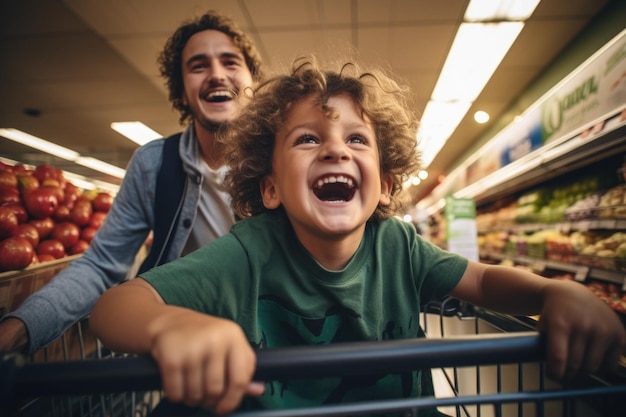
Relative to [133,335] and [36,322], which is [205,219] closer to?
[36,322]

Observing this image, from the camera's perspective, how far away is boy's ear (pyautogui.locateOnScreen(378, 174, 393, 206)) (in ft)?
4.19

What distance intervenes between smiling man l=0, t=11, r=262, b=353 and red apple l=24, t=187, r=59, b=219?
853 millimetres

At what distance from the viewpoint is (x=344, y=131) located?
1071 millimetres

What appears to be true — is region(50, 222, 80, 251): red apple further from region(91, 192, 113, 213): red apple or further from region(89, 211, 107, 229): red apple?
region(91, 192, 113, 213): red apple

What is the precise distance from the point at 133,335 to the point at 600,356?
0.80m

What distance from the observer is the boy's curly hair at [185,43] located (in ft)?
6.31

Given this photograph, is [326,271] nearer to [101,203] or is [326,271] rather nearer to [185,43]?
[185,43]

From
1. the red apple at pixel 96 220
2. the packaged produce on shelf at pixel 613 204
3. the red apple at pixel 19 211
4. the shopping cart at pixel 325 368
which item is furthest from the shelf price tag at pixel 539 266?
the red apple at pixel 19 211

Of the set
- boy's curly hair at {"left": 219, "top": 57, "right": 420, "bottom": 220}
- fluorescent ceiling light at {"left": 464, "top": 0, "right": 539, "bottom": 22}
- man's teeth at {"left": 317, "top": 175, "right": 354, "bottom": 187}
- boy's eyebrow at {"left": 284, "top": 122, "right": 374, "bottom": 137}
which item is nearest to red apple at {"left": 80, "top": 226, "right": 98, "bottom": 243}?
boy's curly hair at {"left": 219, "top": 57, "right": 420, "bottom": 220}

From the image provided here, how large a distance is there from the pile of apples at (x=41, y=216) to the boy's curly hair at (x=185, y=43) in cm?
98

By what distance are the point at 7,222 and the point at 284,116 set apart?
1.57 m

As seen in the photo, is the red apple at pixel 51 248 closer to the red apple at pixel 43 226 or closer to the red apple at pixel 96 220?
the red apple at pixel 43 226

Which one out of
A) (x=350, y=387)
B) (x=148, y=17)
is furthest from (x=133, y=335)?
(x=148, y=17)

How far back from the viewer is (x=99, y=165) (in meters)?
9.45
